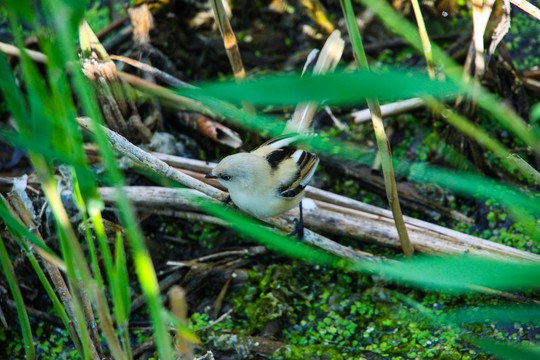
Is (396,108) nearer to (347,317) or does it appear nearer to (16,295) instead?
(347,317)

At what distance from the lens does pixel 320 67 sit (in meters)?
3.50

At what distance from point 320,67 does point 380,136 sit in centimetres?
119

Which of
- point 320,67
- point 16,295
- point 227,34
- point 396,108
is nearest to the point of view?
point 16,295

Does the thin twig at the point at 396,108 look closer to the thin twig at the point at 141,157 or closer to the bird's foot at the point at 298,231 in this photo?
the bird's foot at the point at 298,231

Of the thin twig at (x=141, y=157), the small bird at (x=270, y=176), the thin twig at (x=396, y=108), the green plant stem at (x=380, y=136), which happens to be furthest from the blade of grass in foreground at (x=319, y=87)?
the thin twig at (x=396, y=108)

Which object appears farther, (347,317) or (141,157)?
(347,317)

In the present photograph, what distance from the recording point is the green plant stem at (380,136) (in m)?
2.13

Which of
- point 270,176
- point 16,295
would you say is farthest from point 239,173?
point 16,295

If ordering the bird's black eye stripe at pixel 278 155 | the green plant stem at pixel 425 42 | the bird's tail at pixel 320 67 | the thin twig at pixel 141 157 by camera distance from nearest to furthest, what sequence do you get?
the thin twig at pixel 141 157
the green plant stem at pixel 425 42
the bird's black eye stripe at pixel 278 155
the bird's tail at pixel 320 67

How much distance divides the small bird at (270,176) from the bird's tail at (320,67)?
3.5 inches

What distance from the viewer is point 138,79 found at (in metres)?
3.95

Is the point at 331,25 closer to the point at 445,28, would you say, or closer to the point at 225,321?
the point at 445,28

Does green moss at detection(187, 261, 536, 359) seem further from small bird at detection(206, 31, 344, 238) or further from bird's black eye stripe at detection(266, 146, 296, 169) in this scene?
bird's black eye stripe at detection(266, 146, 296, 169)

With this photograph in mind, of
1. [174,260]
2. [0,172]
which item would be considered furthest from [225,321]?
[0,172]
